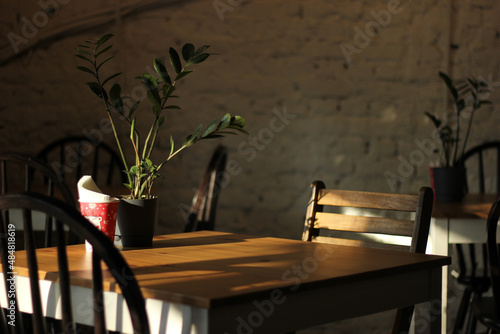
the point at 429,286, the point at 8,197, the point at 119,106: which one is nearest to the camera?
the point at 8,197

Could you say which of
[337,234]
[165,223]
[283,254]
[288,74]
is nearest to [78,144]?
[165,223]

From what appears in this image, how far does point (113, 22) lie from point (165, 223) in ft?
3.82

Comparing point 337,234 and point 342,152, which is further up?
point 342,152

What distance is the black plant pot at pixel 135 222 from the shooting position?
1812mm

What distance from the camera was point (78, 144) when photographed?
387 cm

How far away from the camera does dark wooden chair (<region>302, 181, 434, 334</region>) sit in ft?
6.12

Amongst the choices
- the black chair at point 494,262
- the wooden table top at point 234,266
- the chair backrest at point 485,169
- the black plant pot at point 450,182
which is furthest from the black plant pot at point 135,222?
the chair backrest at point 485,169

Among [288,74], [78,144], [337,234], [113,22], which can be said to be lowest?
[337,234]

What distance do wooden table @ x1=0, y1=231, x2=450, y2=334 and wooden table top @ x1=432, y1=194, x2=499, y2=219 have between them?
0.93 metres

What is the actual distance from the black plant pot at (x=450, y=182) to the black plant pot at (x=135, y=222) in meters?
1.69

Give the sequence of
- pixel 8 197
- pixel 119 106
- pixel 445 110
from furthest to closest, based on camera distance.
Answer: pixel 445 110, pixel 119 106, pixel 8 197

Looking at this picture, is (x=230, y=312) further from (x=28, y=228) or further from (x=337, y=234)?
(x=337, y=234)
